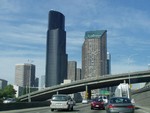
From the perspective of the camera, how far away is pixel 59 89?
496ft

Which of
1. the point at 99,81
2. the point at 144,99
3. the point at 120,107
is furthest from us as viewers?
the point at 99,81

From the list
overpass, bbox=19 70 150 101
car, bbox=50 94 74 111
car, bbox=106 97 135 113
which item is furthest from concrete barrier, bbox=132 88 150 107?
car, bbox=106 97 135 113

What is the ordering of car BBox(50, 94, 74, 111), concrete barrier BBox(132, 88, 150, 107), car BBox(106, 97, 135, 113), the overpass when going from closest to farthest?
car BBox(106, 97, 135, 113) < car BBox(50, 94, 74, 111) < concrete barrier BBox(132, 88, 150, 107) < the overpass

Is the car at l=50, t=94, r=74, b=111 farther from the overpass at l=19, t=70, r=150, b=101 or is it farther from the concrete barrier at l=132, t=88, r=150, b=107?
the overpass at l=19, t=70, r=150, b=101

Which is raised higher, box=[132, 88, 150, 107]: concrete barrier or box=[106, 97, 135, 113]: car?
box=[132, 88, 150, 107]: concrete barrier

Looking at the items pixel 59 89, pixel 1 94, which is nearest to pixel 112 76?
pixel 59 89

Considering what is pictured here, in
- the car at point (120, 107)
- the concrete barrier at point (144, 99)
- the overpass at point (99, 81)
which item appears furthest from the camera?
Result: the overpass at point (99, 81)

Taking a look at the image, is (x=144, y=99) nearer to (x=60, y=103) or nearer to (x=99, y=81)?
(x=60, y=103)

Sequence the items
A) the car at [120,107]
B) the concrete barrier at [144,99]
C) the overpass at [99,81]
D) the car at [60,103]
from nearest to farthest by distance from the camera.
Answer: the car at [120,107]
the car at [60,103]
the concrete barrier at [144,99]
the overpass at [99,81]

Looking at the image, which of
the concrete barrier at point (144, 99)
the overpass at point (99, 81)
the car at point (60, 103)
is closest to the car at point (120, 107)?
the car at point (60, 103)

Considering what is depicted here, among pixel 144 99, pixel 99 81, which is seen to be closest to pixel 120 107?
pixel 144 99

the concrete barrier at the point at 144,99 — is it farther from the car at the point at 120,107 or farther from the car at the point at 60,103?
the car at the point at 120,107

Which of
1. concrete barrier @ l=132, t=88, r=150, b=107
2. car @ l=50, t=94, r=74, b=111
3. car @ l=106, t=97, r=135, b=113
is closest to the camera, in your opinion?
car @ l=106, t=97, r=135, b=113

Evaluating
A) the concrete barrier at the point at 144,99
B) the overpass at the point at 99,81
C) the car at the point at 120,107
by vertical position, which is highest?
the overpass at the point at 99,81
